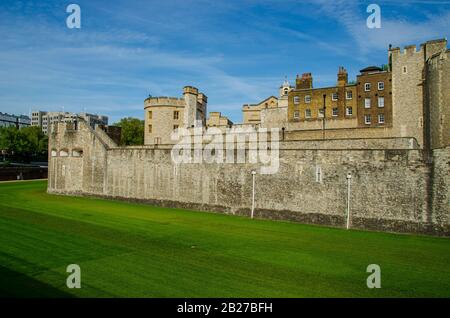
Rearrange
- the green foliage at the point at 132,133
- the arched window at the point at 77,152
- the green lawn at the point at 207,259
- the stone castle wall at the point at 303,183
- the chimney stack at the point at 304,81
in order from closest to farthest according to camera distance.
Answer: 1. the green lawn at the point at 207,259
2. the stone castle wall at the point at 303,183
3. the arched window at the point at 77,152
4. the chimney stack at the point at 304,81
5. the green foliage at the point at 132,133

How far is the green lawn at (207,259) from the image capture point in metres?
9.51

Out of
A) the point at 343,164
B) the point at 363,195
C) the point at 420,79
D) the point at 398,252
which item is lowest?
the point at 398,252

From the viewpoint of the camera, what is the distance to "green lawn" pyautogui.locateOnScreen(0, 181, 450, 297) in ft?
31.2

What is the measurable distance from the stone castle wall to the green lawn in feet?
4.22

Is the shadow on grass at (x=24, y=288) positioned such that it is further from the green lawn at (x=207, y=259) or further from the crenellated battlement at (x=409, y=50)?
the crenellated battlement at (x=409, y=50)

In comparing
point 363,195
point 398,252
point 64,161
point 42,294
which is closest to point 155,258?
point 42,294

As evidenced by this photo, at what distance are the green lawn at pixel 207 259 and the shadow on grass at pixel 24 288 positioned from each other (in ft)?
0.08

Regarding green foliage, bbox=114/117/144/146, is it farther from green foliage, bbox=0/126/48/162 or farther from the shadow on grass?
the shadow on grass

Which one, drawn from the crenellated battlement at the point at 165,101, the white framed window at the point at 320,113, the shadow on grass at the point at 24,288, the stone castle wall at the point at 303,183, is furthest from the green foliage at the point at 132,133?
the shadow on grass at the point at 24,288

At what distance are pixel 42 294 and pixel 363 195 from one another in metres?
15.6

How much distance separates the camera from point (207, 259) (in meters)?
12.3

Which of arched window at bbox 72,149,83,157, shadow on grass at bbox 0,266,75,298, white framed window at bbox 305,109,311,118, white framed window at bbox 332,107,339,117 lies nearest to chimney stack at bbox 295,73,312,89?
white framed window at bbox 305,109,311,118
